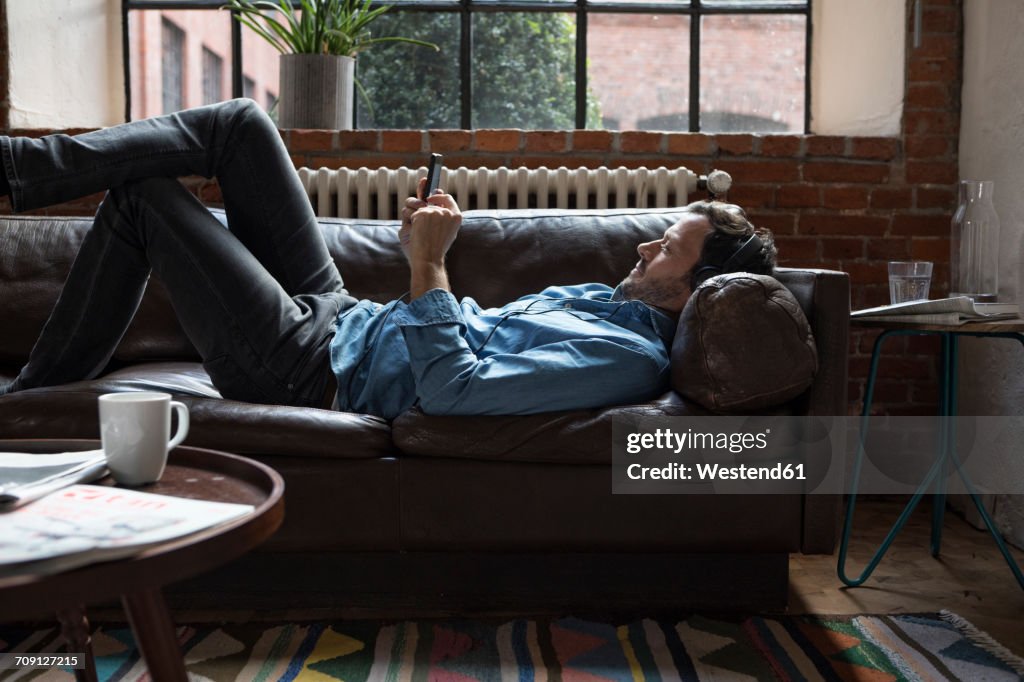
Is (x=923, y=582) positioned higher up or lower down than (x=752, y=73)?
lower down

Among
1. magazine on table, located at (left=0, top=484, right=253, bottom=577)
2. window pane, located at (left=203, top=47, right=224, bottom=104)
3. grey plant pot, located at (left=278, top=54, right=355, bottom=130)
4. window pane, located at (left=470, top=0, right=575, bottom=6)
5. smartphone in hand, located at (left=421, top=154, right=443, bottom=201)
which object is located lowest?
magazine on table, located at (left=0, top=484, right=253, bottom=577)

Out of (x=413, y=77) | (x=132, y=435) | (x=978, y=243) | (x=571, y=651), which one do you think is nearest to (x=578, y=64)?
(x=413, y=77)

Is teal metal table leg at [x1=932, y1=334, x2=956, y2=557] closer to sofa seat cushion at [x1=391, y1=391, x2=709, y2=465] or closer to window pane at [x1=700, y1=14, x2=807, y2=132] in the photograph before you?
sofa seat cushion at [x1=391, y1=391, x2=709, y2=465]

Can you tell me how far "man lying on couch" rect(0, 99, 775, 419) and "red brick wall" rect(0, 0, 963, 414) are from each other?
38.2 inches

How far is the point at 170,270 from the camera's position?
5.99ft

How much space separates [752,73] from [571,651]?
7.85ft

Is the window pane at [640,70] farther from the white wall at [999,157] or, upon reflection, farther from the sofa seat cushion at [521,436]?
the sofa seat cushion at [521,436]

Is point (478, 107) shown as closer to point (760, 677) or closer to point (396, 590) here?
point (396, 590)

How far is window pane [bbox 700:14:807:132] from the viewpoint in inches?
131

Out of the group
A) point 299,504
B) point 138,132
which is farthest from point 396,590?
point 138,132

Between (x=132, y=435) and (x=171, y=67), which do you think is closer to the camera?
(x=132, y=435)

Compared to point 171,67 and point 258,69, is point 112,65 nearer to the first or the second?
point 171,67

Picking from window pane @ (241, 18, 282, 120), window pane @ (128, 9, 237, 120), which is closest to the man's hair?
window pane @ (241, 18, 282, 120)

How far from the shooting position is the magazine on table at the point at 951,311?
6.41 feet
